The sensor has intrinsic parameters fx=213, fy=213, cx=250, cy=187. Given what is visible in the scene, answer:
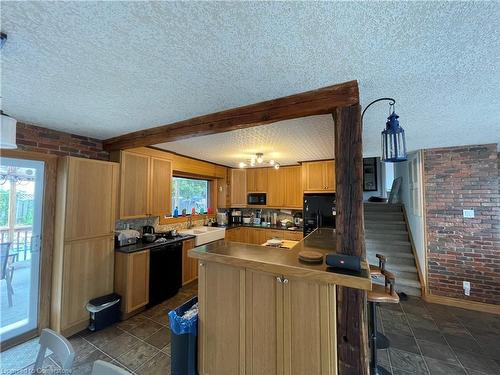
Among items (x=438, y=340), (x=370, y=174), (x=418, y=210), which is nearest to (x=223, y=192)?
(x=418, y=210)

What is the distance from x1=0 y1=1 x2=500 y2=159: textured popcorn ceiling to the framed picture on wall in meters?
6.26

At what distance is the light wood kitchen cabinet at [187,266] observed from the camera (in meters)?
3.74

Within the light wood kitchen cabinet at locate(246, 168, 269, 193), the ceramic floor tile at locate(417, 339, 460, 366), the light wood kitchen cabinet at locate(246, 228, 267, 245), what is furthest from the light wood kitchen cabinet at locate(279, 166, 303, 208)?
the ceramic floor tile at locate(417, 339, 460, 366)

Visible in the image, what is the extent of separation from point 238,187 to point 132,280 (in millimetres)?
3400

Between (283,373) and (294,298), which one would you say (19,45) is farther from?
(283,373)

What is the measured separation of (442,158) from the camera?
3395 millimetres

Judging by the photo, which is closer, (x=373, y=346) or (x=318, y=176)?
(x=373, y=346)

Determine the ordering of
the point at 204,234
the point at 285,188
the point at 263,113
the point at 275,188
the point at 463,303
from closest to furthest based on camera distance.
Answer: the point at 263,113
the point at 463,303
the point at 204,234
the point at 285,188
the point at 275,188

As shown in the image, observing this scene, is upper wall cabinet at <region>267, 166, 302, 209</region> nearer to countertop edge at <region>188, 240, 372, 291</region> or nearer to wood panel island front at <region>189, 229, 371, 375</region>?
wood panel island front at <region>189, 229, 371, 375</region>

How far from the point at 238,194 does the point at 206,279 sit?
3932mm

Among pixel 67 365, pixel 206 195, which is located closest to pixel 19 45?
pixel 67 365

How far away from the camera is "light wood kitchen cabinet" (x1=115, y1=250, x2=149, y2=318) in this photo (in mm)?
2794

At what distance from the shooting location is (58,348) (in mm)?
1089

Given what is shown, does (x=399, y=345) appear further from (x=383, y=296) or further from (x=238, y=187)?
(x=238, y=187)
